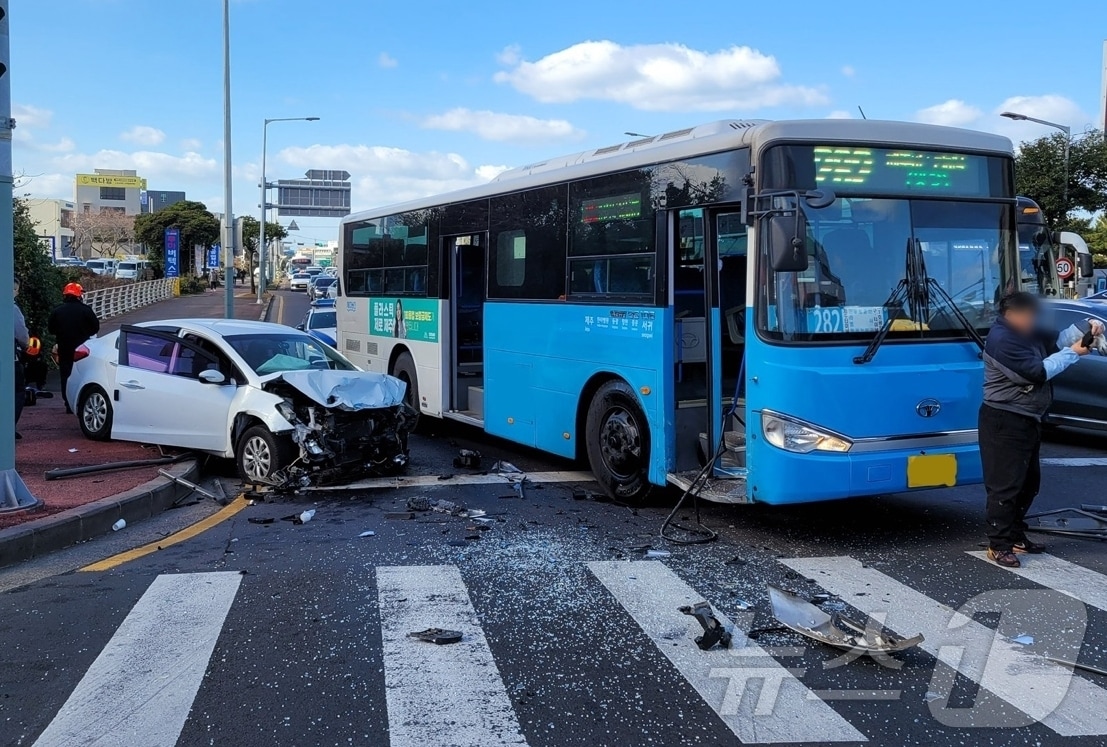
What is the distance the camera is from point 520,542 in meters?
7.38

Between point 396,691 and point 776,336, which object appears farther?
point 776,336

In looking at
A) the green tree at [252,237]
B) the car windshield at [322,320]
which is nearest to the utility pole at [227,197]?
the car windshield at [322,320]

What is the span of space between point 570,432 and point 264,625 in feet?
14.5

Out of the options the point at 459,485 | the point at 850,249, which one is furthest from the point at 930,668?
the point at 459,485

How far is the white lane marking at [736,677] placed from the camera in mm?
4125

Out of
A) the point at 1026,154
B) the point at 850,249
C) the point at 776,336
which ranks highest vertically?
the point at 1026,154

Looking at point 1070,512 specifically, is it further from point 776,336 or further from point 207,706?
point 207,706

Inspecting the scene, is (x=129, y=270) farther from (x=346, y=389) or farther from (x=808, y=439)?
(x=808, y=439)

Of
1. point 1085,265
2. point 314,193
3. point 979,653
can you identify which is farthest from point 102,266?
point 979,653

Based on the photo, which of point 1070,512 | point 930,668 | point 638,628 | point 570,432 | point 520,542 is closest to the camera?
point 930,668

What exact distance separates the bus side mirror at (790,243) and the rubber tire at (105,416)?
8.01 m

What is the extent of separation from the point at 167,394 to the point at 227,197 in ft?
64.5

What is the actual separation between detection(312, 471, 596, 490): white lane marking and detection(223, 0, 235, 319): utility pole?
1633 centimetres

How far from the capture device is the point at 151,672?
4.77 meters
